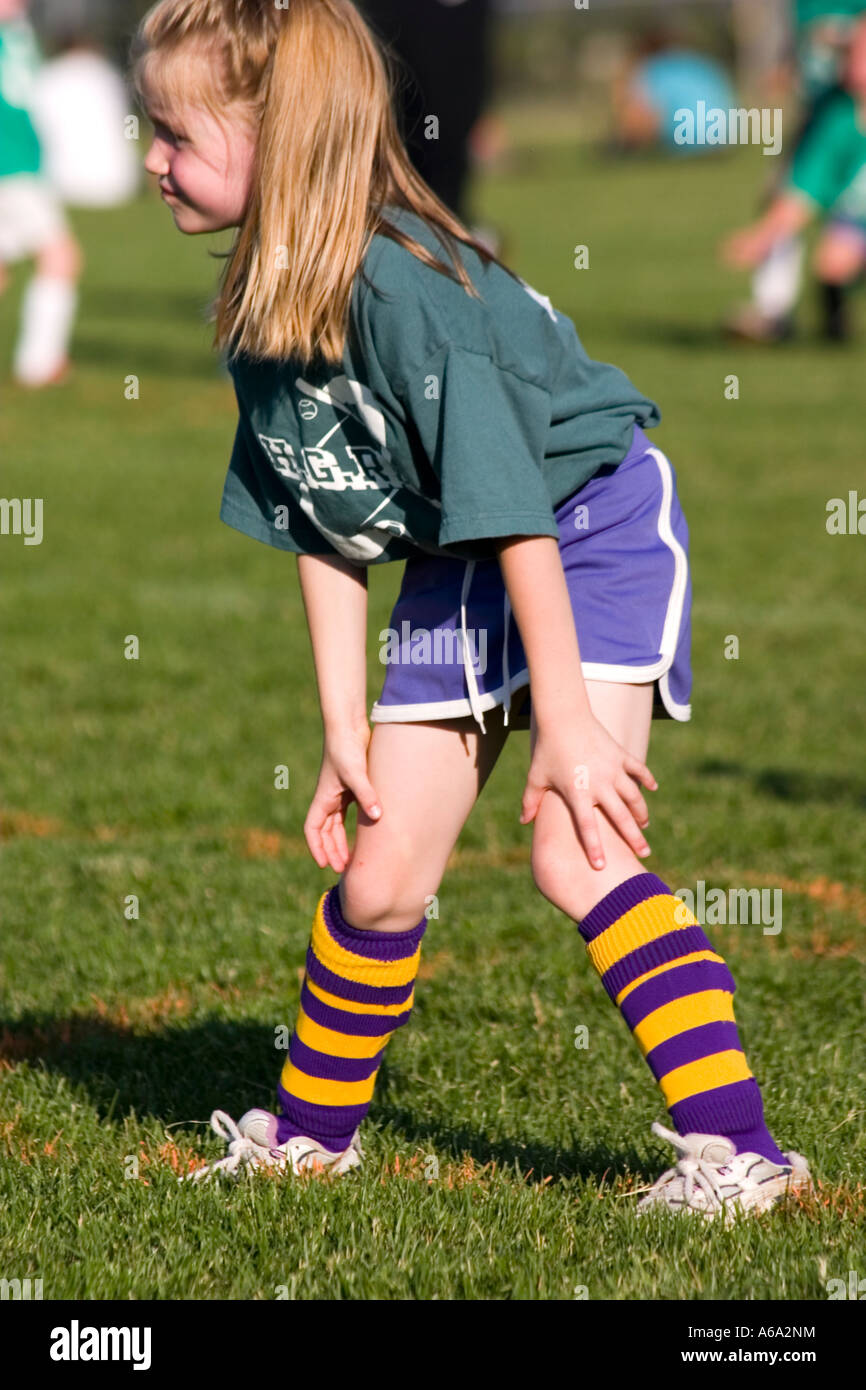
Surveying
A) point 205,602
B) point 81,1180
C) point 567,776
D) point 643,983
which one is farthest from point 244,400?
point 205,602

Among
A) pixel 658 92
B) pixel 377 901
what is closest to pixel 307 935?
pixel 377 901

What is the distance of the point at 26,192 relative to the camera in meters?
12.4

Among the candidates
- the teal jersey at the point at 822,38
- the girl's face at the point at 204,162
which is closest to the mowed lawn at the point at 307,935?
the girl's face at the point at 204,162

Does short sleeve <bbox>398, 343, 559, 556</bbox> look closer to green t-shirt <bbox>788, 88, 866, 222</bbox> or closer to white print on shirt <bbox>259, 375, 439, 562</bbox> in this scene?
white print on shirt <bbox>259, 375, 439, 562</bbox>

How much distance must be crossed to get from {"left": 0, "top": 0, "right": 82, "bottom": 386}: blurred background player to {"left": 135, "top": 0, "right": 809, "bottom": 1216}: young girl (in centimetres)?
1005

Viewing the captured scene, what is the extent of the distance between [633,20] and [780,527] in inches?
1799

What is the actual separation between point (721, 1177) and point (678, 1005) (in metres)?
0.25

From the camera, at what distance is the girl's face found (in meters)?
2.61

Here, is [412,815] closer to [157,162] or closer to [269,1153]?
[269,1153]

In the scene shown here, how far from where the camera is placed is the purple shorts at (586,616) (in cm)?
268

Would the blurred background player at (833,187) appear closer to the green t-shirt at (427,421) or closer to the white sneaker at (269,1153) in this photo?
the green t-shirt at (427,421)

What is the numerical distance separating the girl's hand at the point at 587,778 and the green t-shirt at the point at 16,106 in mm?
10658

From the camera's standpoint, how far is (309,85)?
8.37ft
